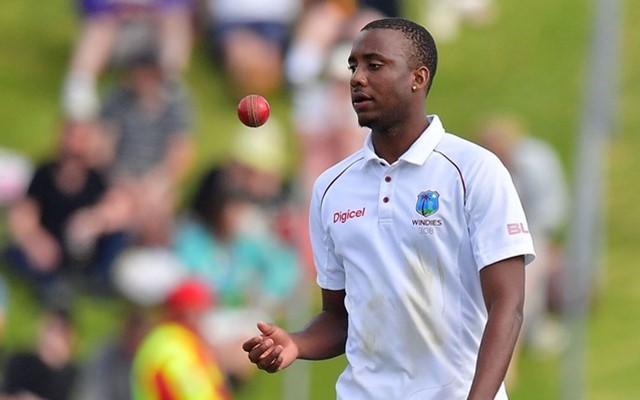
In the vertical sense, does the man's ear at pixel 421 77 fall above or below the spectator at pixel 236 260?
above

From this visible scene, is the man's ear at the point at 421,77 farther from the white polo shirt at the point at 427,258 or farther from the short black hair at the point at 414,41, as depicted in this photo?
the white polo shirt at the point at 427,258

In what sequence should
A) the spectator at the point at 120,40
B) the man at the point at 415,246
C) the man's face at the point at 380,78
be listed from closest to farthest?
1. the man at the point at 415,246
2. the man's face at the point at 380,78
3. the spectator at the point at 120,40

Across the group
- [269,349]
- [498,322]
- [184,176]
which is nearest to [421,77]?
[498,322]

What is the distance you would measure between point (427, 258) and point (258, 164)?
7233mm

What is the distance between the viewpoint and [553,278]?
11070 millimetres

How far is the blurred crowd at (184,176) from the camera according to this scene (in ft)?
36.3

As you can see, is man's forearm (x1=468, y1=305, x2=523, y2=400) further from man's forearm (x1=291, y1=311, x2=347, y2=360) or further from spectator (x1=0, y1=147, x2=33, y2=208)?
spectator (x1=0, y1=147, x2=33, y2=208)

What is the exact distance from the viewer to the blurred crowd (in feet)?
36.3

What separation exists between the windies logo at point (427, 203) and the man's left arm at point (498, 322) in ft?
0.76

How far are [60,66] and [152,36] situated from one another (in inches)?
32.5

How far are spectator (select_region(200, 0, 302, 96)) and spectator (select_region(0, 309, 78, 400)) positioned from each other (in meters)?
2.34

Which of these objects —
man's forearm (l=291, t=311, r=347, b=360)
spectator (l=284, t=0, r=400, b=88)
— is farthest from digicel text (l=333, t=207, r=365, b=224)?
spectator (l=284, t=0, r=400, b=88)

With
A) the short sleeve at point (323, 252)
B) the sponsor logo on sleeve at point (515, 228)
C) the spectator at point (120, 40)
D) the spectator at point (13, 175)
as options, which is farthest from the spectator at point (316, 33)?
the sponsor logo on sleeve at point (515, 228)

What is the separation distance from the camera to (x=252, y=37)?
1140 centimetres
